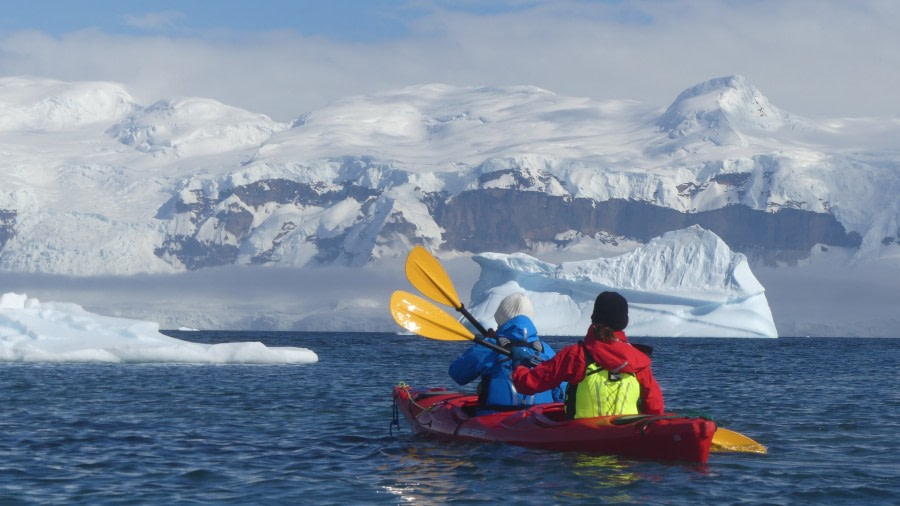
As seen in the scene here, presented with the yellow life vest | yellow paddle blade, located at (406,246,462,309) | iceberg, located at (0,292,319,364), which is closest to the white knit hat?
the yellow life vest

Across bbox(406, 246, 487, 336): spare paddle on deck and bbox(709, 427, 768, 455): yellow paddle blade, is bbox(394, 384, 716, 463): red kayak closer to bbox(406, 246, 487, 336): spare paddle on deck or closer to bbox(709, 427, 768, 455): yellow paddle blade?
bbox(709, 427, 768, 455): yellow paddle blade

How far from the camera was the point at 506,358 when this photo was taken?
39.0 feet

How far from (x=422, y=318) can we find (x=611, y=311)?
Answer: 3.43 m

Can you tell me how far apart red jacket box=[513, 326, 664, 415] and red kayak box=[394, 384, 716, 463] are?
46 centimetres

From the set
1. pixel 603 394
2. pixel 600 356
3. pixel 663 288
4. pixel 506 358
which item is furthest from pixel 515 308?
pixel 663 288

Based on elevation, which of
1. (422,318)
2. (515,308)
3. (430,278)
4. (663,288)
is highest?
(663,288)

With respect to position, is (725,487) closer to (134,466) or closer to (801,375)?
(134,466)

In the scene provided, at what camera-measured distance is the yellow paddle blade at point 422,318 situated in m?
13.2

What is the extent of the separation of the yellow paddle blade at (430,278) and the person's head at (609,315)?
12.0 feet

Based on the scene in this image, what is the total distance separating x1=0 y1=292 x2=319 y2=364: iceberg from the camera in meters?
27.6

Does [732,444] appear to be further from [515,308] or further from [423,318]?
[423,318]

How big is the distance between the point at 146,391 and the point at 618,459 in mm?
11401

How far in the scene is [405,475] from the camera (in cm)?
1082

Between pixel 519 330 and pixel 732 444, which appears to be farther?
pixel 732 444
